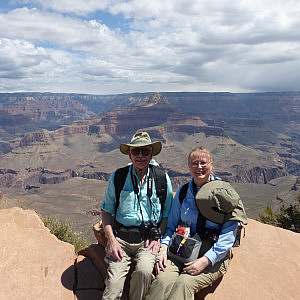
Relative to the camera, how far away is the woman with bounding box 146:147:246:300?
5793 mm

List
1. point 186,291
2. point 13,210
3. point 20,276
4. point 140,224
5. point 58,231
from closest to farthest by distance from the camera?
point 186,291, point 140,224, point 20,276, point 13,210, point 58,231

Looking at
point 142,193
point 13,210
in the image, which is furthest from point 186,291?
point 13,210

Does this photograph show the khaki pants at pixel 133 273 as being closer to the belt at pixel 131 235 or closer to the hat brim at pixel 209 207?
the belt at pixel 131 235

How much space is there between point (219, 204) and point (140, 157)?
134 centimetres

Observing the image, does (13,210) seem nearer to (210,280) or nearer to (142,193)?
(142,193)

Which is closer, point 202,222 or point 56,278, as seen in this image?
point 202,222

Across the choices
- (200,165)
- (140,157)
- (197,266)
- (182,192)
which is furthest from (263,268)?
(140,157)

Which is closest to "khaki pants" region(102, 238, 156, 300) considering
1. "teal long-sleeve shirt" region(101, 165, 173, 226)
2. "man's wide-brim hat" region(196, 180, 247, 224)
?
"teal long-sleeve shirt" region(101, 165, 173, 226)

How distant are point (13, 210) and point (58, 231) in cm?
218

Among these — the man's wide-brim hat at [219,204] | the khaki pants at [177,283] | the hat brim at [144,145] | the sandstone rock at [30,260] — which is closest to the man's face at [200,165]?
the man's wide-brim hat at [219,204]

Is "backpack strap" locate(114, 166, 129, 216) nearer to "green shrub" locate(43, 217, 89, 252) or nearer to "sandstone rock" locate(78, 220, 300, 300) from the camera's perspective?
"sandstone rock" locate(78, 220, 300, 300)

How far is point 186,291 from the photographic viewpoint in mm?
5676

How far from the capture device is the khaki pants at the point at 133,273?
19.5 ft

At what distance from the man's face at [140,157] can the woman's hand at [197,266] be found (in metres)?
1.55
